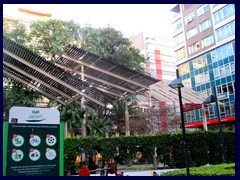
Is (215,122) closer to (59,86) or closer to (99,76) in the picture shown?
(99,76)

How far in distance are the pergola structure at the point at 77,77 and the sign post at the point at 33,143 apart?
976 cm

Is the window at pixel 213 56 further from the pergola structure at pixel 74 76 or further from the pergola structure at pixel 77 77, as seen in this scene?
the pergola structure at pixel 74 76

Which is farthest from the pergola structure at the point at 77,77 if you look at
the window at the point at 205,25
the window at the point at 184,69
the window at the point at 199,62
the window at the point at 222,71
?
the window at the point at 205,25

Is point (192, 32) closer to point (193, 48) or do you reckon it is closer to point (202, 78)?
point (193, 48)

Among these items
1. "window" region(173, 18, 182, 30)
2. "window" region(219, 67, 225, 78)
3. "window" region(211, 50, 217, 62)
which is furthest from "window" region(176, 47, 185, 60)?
"window" region(219, 67, 225, 78)

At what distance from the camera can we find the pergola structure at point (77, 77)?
15.7 meters

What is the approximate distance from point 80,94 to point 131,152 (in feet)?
18.4

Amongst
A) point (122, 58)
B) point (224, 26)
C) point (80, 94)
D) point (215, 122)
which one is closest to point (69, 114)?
point (80, 94)

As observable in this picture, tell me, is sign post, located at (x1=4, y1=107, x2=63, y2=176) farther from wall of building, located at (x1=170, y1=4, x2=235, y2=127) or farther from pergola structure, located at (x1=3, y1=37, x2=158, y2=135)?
wall of building, located at (x1=170, y1=4, x2=235, y2=127)

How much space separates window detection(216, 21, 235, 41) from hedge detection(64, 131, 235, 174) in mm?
18178

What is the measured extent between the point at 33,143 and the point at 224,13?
30179 millimetres

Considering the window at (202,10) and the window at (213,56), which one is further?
the window at (202,10)

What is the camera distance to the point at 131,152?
14070 mm

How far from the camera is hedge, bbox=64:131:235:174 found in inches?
531
